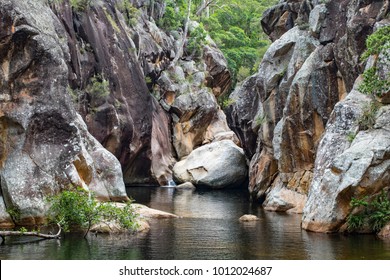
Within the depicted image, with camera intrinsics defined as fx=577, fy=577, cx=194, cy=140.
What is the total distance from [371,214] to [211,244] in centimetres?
637

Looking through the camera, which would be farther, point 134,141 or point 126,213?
point 134,141

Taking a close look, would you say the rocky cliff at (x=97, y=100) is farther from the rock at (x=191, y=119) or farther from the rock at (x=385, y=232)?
the rock at (x=385, y=232)

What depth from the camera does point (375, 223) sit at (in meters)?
21.4

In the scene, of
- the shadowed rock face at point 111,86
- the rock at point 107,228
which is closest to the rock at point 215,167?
the shadowed rock face at point 111,86

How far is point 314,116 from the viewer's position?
104 ft

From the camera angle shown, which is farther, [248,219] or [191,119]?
[191,119]

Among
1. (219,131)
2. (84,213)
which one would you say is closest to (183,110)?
(219,131)

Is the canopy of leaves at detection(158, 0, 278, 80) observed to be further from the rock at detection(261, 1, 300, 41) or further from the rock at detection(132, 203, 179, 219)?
the rock at detection(132, 203, 179, 219)

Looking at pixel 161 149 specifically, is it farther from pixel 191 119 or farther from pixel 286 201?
pixel 286 201

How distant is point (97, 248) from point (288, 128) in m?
17.9

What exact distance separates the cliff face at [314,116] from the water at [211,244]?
209 cm

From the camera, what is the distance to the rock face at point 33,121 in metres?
23.5

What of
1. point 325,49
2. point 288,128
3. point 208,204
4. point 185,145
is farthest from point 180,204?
point 185,145
